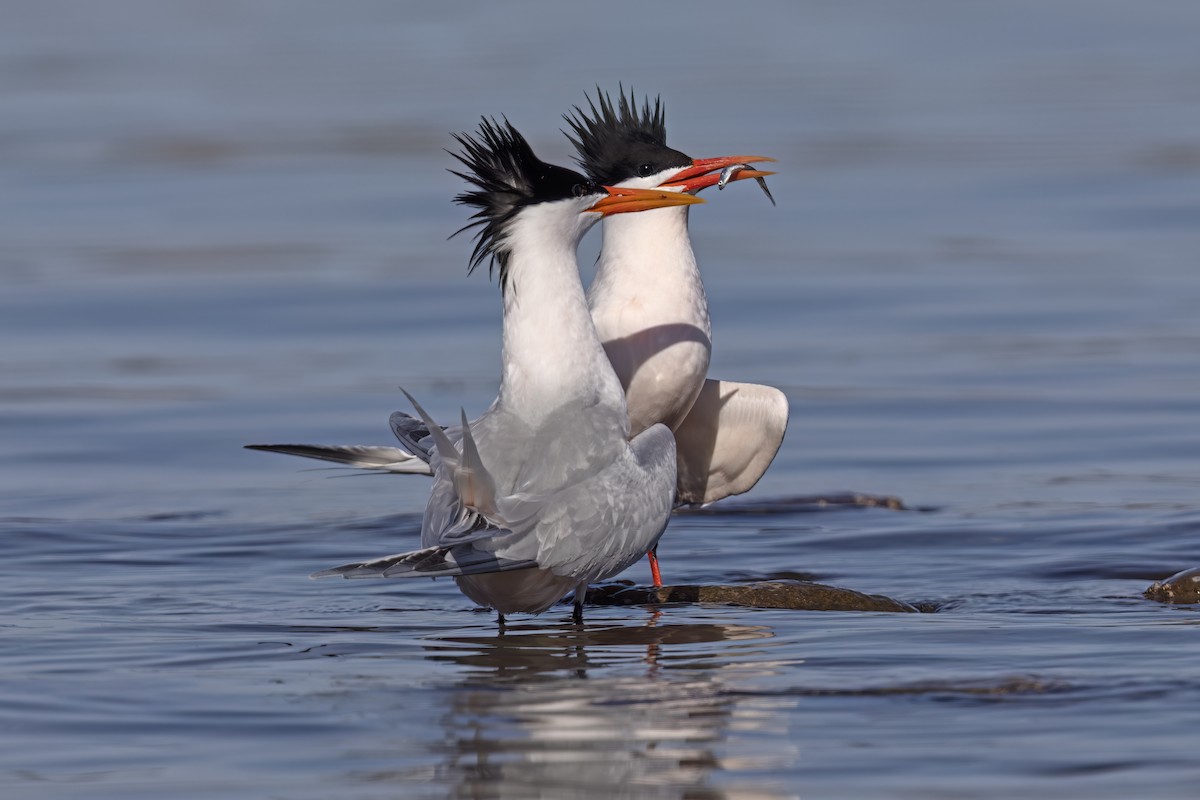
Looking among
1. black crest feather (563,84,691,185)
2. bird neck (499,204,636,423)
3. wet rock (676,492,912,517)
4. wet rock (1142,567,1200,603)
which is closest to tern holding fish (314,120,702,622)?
bird neck (499,204,636,423)

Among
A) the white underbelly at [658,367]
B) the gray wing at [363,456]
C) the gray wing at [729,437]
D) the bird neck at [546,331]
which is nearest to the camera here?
the gray wing at [363,456]

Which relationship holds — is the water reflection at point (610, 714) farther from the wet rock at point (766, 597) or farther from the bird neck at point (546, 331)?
the bird neck at point (546, 331)

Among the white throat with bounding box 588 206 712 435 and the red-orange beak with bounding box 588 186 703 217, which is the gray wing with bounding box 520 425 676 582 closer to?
the red-orange beak with bounding box 588 186 703 217

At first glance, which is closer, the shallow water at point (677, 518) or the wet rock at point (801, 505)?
the shallow water at point (677, 518)

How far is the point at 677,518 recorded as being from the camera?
963cm

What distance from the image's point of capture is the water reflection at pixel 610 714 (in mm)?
5312

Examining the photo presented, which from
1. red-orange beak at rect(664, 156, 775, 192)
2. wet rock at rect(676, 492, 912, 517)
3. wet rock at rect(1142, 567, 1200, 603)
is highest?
red-orange beak at rect(664, 156, 775, 192)

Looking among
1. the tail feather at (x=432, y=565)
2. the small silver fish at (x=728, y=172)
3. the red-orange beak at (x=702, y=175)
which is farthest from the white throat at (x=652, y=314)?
the tail feather at (x=432, y=565)

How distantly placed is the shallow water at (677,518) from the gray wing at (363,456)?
53 cm

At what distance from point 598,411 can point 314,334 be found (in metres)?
6.32

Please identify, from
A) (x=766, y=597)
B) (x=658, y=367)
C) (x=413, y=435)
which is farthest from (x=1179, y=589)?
(x=413, y=435)

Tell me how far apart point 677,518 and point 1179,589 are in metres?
2.71

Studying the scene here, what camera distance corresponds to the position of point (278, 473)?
1024cm

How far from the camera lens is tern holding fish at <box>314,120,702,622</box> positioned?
6.63 m
